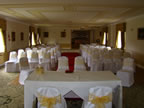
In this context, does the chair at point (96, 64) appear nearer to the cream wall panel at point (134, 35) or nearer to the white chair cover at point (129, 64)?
the white chair cover at point (129, 64)

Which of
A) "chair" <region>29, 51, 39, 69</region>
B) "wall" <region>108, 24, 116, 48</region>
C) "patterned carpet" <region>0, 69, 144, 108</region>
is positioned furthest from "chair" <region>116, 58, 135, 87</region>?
"wall" <region>108, 24, 116, 48</region>

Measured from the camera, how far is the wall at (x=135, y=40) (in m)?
9.40

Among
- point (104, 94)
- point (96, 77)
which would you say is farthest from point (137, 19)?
point (104, 94)

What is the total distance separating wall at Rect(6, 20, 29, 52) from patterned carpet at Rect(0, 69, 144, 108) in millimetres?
5196

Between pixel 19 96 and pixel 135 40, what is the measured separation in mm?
8219

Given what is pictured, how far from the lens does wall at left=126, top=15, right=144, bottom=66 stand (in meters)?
9.40

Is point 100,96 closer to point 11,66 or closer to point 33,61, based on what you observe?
point 33,61

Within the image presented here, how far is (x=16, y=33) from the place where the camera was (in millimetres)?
12391

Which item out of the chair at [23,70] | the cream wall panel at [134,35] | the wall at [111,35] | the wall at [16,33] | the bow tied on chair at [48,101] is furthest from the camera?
the wall at [111,35]

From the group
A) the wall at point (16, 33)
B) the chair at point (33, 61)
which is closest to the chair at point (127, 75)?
the chair at point (33, 61)

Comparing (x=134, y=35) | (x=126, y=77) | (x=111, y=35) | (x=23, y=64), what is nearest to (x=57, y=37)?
(x=111, y=35)

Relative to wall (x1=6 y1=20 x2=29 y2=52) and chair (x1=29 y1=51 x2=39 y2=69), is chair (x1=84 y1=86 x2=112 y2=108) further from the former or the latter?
wall (x1=6 y1=20 x2=29 y2=52)

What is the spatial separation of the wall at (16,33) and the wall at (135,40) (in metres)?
8.46

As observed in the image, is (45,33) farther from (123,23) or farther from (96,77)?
(96,77)
